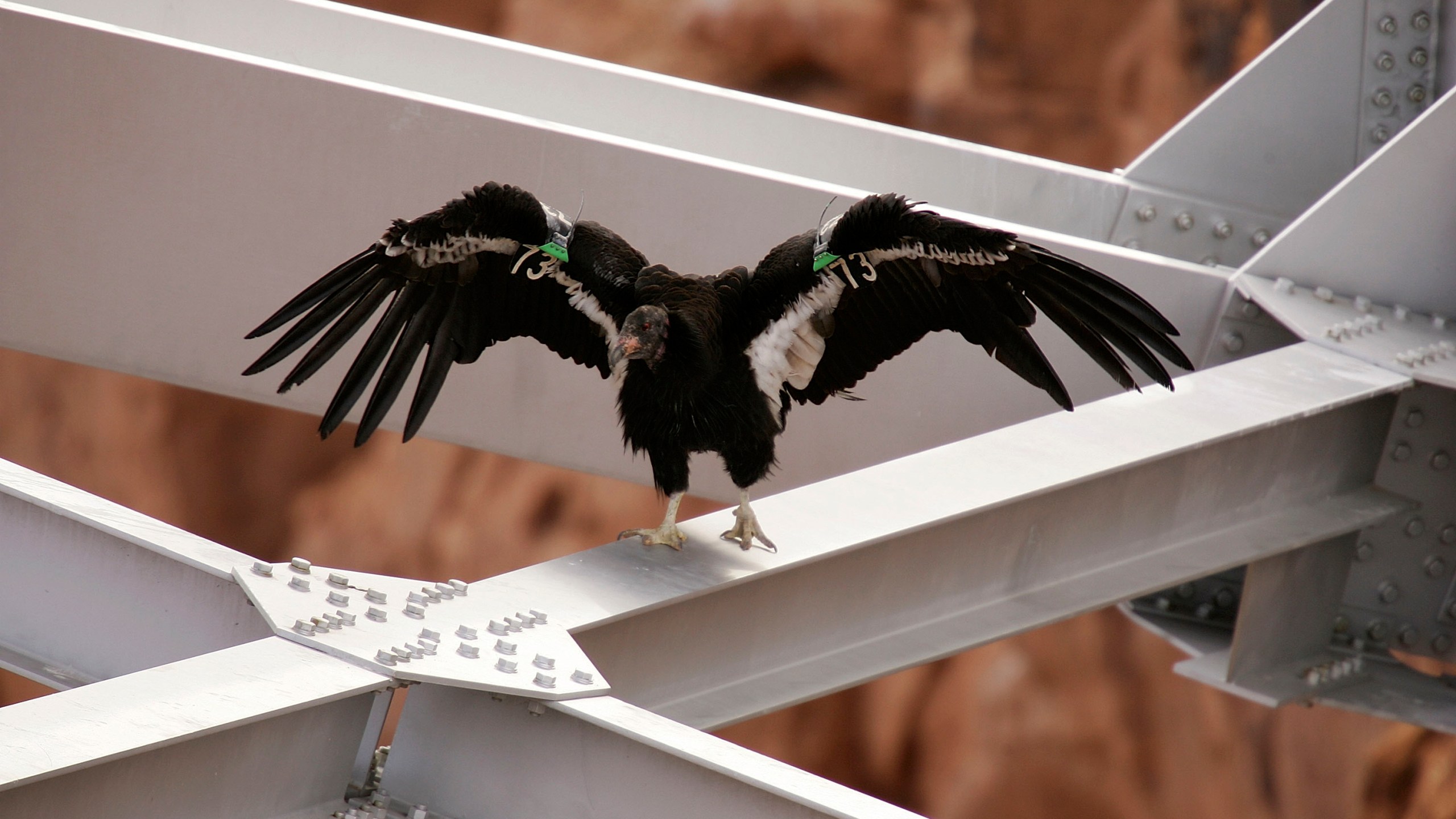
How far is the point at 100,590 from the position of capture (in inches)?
65.9

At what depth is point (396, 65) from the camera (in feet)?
11.8

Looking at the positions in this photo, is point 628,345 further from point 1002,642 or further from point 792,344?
point 1002,642

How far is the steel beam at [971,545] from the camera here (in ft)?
6.32

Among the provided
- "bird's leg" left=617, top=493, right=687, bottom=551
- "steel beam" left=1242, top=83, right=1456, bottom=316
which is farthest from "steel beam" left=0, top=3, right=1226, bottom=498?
"bird's leg" left=617, top=493, right=687, bottom=551

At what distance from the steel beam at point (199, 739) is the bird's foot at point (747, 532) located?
68 centimetres

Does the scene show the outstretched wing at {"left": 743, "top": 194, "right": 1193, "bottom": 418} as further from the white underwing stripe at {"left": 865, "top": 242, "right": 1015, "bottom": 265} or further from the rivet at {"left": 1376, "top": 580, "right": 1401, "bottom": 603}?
the rivet at {"left": 1376, "top": 580, "right": 1401, "bottom": 603}

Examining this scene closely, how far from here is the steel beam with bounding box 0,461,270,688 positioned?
1.63m

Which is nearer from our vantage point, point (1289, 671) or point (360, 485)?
point (1289, 671)

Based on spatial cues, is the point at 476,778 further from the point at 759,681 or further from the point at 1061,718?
the point at 1061,718

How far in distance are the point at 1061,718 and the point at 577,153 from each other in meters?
5.33

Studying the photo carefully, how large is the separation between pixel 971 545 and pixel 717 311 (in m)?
0.57

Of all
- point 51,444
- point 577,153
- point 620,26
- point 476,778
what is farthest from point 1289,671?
point 51,444

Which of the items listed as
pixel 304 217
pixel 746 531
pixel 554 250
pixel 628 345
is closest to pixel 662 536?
pixel 746 531

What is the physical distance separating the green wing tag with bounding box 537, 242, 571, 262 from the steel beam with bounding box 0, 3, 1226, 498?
28.5 inches
